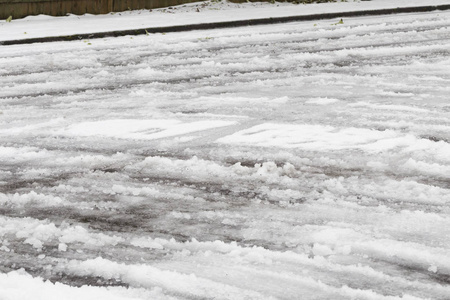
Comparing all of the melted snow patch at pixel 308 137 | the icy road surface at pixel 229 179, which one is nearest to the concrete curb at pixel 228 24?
the icy road surface at pixel 229 179

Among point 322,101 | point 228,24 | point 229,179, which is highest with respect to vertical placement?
point 228,24

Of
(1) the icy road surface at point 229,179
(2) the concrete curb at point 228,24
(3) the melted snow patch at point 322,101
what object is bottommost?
(1) the icy road surface at point 229,179

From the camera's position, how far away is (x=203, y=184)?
4.76m

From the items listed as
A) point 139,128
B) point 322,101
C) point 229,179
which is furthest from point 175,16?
point 229,179

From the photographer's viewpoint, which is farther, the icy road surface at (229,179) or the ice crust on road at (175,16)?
the ice crust on road at (175,16)

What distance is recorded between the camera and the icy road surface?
11.3ft

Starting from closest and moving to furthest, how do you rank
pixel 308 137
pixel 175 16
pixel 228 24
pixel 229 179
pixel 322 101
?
pixel 229 179
pixel 308 137
pixel 322 101
pixel 228 24
pixel 175 16

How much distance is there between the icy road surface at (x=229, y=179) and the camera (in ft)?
11.3

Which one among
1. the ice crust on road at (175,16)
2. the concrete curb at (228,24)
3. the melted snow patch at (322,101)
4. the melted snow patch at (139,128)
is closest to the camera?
the melted snow patch at (139,128)

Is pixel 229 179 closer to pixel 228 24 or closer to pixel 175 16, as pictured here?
pixel 228 24

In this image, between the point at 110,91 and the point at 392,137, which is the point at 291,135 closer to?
the point at 392,137

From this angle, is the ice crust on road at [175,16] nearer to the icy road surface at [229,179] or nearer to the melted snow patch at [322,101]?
the icy road surface at [229,179]

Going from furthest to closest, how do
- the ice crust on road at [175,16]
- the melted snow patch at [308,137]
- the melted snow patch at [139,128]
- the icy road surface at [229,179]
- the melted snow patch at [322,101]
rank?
the ice crust on road at [175,16] → the melted snow patch at [322,101] → the melted snow patch at [139,128] → the melted snow patch at [308,137] → the icy road surface at [229,179]

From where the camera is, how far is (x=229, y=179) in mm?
4848
